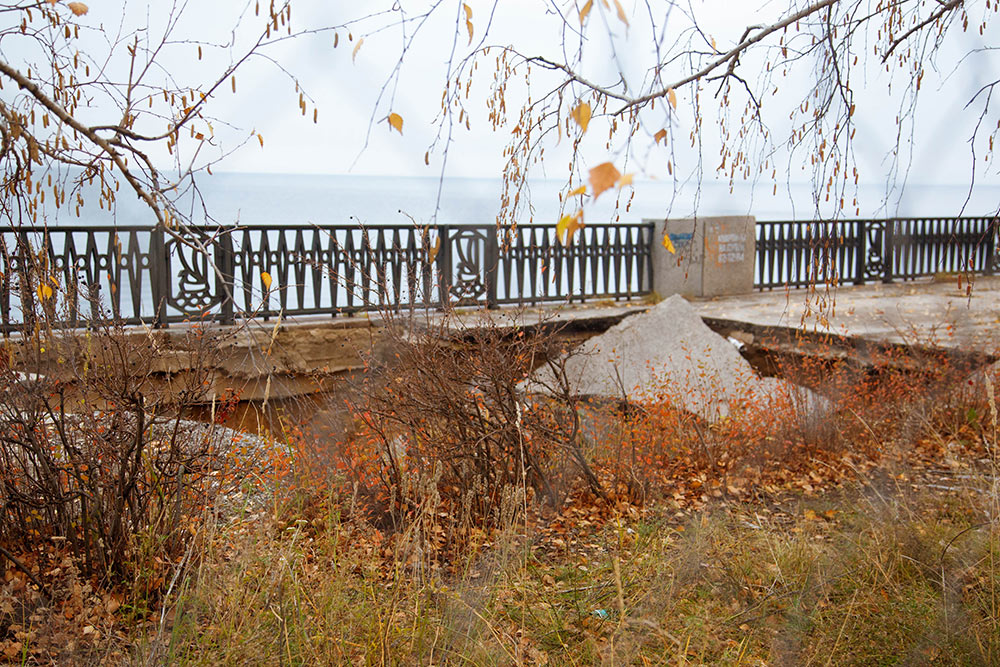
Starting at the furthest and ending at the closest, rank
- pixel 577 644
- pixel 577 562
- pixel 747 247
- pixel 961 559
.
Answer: pixel 747 247
pixel 577 562
pixel 961 559
pixel 577 644

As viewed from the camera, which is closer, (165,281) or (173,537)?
(173,537)

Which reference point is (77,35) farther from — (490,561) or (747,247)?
(747,247)

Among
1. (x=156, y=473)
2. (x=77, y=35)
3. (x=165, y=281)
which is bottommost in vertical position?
(x=156, y=473)

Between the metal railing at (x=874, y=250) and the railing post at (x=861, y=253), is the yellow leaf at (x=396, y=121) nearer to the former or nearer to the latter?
the metal railing at (x=874, y=250)

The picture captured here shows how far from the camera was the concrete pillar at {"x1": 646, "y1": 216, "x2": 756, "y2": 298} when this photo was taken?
1282 centimetres

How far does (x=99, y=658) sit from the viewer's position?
3.03 meters

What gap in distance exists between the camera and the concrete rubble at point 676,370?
7215mm

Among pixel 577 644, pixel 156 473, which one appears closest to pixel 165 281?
pixel 156 473

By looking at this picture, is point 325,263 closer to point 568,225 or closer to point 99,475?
point 99,475

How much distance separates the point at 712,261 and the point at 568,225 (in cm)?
1223

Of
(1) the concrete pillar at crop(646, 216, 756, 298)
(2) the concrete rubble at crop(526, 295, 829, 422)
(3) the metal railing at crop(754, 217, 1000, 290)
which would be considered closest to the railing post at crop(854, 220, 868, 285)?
(3) the metal railing at crop(754, 217, 1000, 290)

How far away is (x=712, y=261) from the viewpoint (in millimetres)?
13227

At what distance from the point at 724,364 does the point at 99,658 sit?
656 centimetres

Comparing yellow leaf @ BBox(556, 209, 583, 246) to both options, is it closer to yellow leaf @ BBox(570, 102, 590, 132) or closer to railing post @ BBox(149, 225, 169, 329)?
yellow leaf @ BBox(570, 102, 590, 132)
